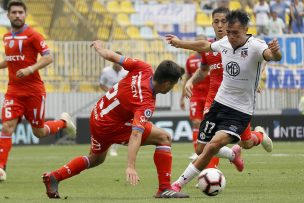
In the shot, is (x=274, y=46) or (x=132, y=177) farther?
(x=274, y=46)

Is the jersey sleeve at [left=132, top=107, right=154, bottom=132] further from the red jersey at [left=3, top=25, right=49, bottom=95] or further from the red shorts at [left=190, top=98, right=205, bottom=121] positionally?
the red shorts at [left=190, top=98, right=205, bottom=121]

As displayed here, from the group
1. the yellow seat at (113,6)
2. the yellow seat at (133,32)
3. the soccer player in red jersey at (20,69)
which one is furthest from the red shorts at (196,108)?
the yellow seat at (113,6)

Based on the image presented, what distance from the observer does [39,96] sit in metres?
15.0

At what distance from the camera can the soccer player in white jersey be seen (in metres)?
11.1

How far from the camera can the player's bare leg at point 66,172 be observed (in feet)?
36.9

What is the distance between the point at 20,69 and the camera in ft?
47.2

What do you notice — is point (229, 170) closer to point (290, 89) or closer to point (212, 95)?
point (212, 95)

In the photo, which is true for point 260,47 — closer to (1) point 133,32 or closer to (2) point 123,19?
(1) point 133,32

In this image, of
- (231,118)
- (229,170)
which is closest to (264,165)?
(229,170)

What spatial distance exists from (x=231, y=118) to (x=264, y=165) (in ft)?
19.0

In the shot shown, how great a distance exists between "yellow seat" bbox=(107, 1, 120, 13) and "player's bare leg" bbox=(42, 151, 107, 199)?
20931 mm

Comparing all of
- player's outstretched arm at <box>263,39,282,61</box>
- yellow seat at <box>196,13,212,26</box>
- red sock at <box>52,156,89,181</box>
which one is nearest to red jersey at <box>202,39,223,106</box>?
player's outstretched arm at <box>263,39,282,61</box>

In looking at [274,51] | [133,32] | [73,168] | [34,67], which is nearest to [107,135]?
[73,168]

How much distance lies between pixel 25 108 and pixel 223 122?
4.48 m
